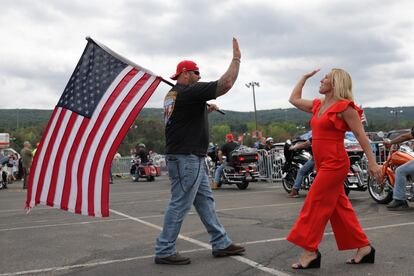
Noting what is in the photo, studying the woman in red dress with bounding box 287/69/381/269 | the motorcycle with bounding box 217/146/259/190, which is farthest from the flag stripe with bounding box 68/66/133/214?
the motorcycle with bounding box 217/146/259/190

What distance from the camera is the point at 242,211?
8930 millimetres

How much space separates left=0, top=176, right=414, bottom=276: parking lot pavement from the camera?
4543 millimetres

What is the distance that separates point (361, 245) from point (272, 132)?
116 metres

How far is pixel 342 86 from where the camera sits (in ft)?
14.5

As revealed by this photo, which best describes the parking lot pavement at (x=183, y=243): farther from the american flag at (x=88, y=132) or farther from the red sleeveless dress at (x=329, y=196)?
the american flag at (x=88, y=132)

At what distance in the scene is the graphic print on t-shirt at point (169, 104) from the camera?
15.5 feet

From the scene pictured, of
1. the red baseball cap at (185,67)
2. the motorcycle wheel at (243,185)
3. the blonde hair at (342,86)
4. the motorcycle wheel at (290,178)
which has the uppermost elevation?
the red baseball cap at (185,67)

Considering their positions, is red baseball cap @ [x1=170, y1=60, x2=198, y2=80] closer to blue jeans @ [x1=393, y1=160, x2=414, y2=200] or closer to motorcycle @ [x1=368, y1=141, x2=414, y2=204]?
motorcycle @ [x1=368, y1=141, x2=414, y2=204]

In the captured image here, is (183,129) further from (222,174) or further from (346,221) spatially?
(222,174)

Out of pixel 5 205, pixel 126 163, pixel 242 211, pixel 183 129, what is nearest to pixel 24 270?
pixel 183 129

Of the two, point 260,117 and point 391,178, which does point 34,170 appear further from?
point 260,117

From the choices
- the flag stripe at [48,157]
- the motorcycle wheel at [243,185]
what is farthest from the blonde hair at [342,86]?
the motorcycle wheel at [243,185]

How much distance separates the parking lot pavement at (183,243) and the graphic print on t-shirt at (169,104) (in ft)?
4.71

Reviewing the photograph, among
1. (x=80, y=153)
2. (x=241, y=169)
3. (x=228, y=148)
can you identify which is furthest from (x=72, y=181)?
(x=228, y=148)
